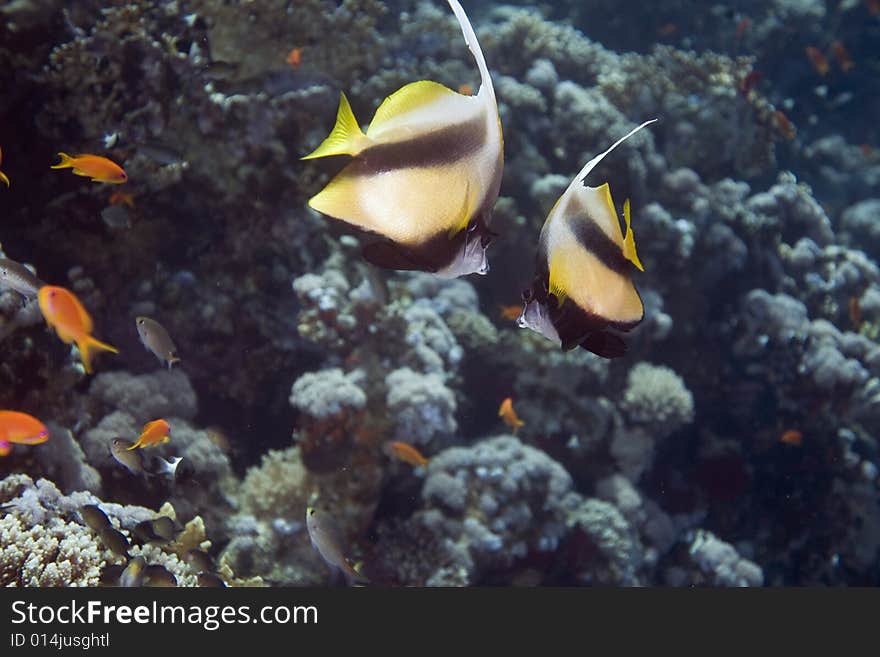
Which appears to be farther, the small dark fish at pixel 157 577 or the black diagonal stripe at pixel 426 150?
the small dark fish at pixel 157 577

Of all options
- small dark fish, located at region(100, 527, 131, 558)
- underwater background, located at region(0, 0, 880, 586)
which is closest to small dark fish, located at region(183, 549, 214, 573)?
underwater background, located at region(0, 0, 880, 586)

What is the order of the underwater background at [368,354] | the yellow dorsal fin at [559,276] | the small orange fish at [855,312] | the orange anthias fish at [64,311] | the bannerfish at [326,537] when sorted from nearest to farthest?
1. the yellow dorsal fin at [559,276]
2. the orange anthias fish at [64,311]
3. the bannerfish at [326,537]
4. the underwater background at [368,354]
5. the small orange fish at [855,312]

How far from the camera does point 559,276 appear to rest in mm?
1211

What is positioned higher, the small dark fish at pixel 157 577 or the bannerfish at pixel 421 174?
the bannerfish at pixel 421 174

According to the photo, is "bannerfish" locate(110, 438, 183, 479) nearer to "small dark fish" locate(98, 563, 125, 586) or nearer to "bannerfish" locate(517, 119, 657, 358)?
"small dark fish" locate(98, 563, 125, 586)

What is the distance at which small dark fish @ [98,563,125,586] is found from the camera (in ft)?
Answer: 9.71

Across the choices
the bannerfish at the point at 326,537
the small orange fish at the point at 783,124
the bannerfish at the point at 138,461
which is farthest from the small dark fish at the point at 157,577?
the small orange fish at the point at 783,124

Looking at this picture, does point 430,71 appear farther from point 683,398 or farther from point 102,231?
point 683,398

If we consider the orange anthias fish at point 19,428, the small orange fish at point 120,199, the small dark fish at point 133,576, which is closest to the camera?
the small dark fish at point 133,576

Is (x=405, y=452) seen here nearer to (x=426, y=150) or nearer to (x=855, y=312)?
(x=426, y=150)

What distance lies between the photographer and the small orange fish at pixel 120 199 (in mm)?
4969

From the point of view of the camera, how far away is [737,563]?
7684mm

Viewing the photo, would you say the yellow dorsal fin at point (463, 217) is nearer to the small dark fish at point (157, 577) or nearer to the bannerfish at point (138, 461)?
the small dark fish at point (157, 577)

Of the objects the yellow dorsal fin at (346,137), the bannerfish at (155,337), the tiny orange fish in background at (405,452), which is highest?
the yellow dorsal fin at (346,137)
